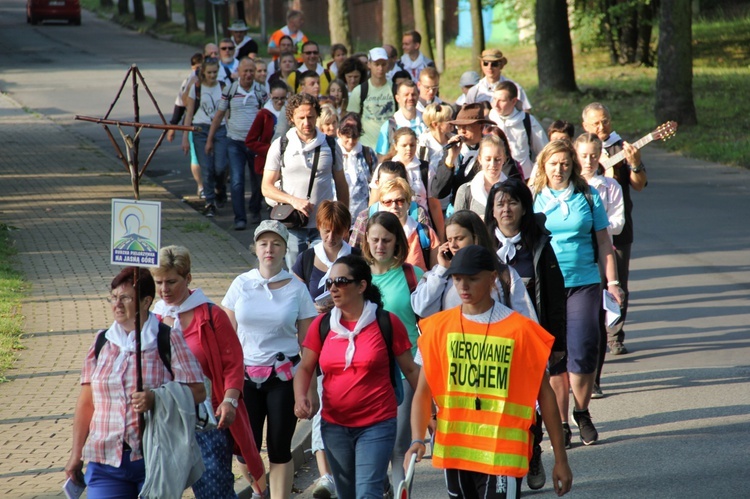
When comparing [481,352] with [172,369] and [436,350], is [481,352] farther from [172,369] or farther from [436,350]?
[172,369]

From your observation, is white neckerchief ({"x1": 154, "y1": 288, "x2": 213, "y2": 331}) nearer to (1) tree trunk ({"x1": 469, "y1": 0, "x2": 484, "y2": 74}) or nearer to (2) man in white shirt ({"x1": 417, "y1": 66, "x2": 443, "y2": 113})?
(2) man in white shirt ({"x1": 417, "y1": 66, "x2": 443, "y2": 113})

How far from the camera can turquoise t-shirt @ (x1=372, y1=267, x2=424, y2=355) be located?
6.46 metres

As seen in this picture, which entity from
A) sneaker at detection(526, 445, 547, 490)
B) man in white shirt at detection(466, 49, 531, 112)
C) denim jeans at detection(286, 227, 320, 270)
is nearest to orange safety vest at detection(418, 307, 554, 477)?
sneaker at detection(526, 445, 547, 490)

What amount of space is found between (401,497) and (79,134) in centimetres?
2176

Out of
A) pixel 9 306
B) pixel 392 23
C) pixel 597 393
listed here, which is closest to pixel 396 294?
pixel 597 393

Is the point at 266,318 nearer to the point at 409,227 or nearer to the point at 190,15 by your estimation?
the point at 409,227

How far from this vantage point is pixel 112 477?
511 cm

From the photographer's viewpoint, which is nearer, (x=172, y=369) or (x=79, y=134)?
(x=172, y=369)

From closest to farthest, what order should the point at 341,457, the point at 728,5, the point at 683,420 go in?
the point at 341,457
the point at 683,420
the point at 728,5

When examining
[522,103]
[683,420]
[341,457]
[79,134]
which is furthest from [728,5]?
[341,457]

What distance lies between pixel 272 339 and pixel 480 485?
6.02 feet

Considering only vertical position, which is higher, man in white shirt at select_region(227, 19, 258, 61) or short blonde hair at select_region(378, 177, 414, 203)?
man in white shirt at select_region(227, 19, 258, 61)

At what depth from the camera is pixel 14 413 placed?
26.4 ft

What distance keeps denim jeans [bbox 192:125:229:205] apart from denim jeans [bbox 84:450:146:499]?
394 inches
